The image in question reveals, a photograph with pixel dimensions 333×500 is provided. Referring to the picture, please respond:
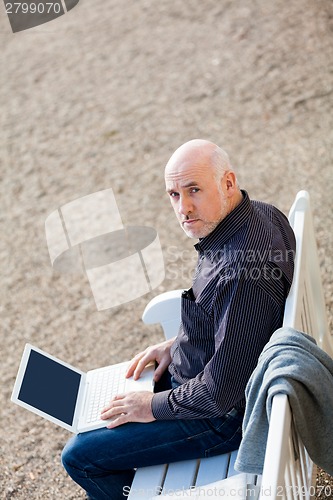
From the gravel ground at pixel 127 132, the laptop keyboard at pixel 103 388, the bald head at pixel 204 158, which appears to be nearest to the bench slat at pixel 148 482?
the laptop keyboard at pixel 103 388

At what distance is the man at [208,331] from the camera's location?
2361mm

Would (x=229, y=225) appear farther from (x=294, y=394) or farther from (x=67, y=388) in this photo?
(x=67, y=388)

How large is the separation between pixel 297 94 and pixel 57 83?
1961 millimetres

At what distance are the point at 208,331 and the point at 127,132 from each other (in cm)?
337

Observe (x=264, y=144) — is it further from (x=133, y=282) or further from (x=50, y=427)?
(x=50, y=427)

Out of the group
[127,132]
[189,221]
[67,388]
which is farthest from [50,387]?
[127,132]

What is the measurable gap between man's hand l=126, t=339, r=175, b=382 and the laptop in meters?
0.03

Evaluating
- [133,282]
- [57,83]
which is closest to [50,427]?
[133,282]

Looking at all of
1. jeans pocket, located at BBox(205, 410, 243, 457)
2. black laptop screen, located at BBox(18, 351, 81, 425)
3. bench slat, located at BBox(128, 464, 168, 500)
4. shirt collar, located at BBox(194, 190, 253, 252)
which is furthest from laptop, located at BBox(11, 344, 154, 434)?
shirt collar, located at BBox(194, 190, 253, 252)

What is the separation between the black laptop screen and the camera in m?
2.65

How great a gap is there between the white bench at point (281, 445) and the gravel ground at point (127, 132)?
0.62m

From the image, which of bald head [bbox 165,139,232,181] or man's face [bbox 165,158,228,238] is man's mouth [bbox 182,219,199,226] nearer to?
man's face [bbox 165,158,228,238]

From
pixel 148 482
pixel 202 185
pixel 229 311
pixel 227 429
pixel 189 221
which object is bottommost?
pixel 148 482

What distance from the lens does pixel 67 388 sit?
2.81 m
